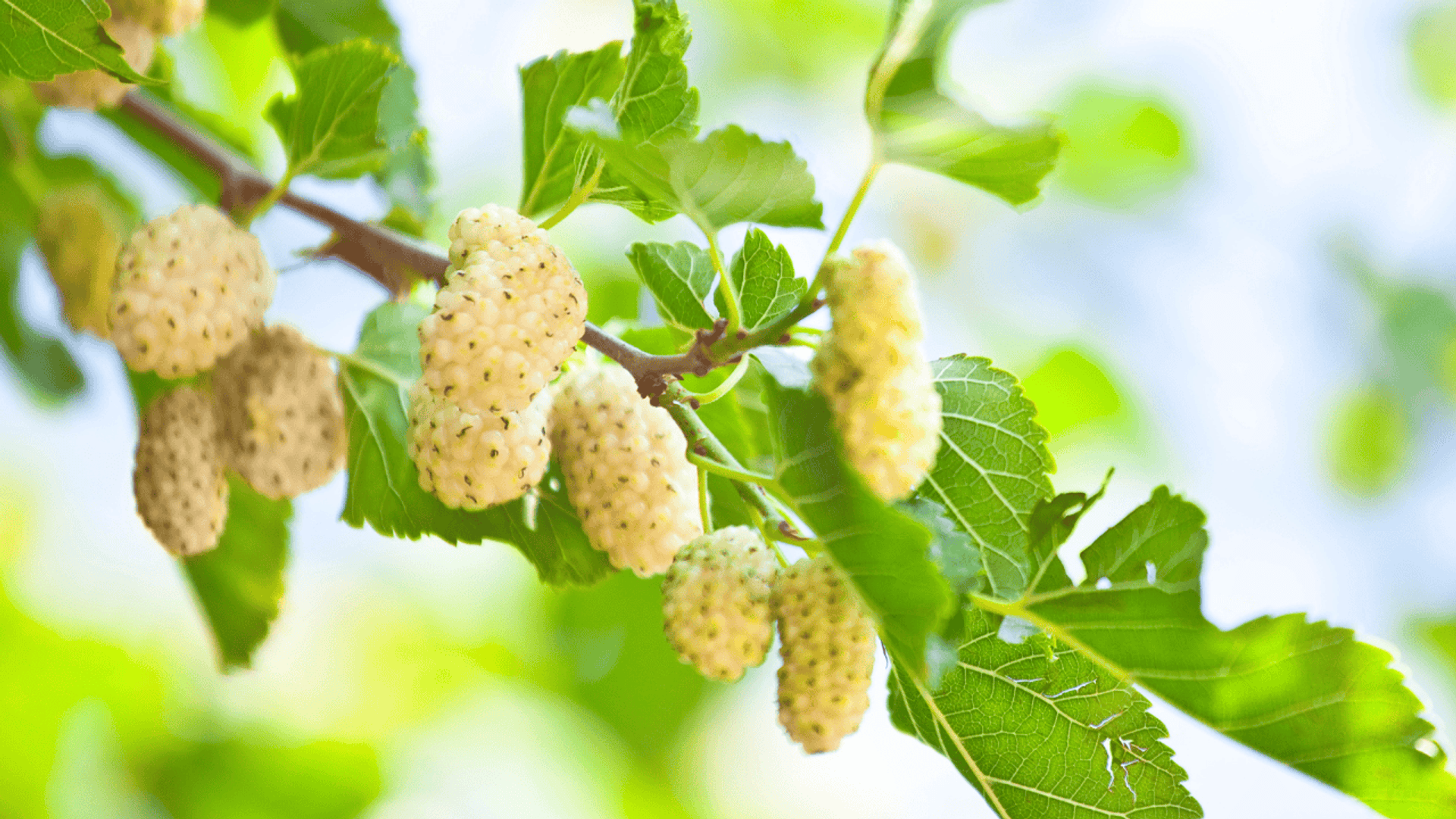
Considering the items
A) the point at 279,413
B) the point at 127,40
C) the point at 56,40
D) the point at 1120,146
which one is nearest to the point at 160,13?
the point at 127,40

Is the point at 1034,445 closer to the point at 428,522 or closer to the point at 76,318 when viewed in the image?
the point at 428,522

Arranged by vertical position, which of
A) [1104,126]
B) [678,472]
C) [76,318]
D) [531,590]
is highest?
[1104,126]

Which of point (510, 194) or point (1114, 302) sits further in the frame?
point (1114, 302)

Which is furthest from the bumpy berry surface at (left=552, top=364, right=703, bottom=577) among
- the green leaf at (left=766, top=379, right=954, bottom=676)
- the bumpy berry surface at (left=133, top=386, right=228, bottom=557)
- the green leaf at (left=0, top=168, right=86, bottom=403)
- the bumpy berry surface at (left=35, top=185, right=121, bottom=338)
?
the green leaf at (left=0, top=168, right=86, bottom=403)

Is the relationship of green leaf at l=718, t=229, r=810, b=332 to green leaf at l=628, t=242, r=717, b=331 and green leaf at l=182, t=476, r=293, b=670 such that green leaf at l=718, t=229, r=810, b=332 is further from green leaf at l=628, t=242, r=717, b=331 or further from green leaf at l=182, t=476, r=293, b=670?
green leaf at l=182, t=476, r=293, b=670

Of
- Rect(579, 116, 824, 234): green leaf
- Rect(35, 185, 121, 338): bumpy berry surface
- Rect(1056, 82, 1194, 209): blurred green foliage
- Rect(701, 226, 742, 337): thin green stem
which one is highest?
Rect(1056, 82, 1194, 209): blurred green foliage

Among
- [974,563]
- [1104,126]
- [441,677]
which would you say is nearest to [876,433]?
[974,563]

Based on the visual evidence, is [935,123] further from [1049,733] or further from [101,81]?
[101,81]
